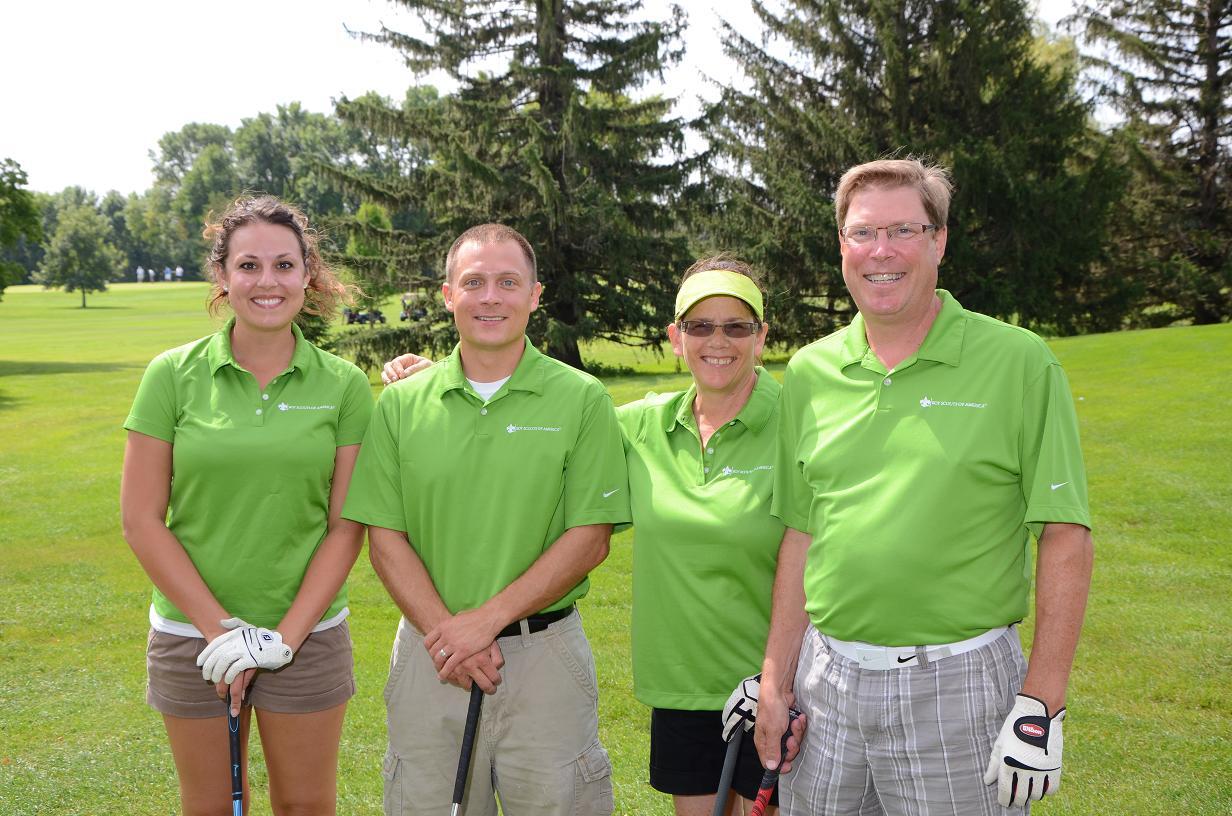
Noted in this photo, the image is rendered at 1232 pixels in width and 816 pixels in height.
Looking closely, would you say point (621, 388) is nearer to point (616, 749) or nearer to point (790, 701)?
point (616, 749)

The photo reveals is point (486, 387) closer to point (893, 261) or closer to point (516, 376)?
point (516, 376)

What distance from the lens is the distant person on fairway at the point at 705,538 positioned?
3.23 meters

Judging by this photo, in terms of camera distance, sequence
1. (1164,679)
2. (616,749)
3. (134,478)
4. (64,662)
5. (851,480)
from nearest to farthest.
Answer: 1. (851,480)
2. (134,478)
3. (616,749)
4. (1164,679)
5. (64,662)

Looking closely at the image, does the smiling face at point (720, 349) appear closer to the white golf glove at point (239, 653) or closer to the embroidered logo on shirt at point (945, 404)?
the embroidered logo on shirt at point (945, 404)

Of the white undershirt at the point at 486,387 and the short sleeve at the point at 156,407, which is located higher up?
the white undershirt at the point at 486,387

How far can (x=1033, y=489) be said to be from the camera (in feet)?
8.43

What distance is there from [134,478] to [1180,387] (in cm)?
1605

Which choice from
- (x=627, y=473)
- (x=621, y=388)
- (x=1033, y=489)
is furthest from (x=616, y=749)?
(x=621, y=388)

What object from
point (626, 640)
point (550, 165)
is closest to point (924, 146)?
point (550, 165)

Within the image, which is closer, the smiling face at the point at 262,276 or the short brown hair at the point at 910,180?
the short brown hair at the point at 910,180

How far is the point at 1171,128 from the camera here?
2853cm

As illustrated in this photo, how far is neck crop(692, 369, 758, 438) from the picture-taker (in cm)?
338

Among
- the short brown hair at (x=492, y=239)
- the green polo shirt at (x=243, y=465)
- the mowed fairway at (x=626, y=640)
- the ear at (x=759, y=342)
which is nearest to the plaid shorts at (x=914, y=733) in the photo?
the ear at (x=759, y=342)

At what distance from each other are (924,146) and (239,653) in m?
24.5
